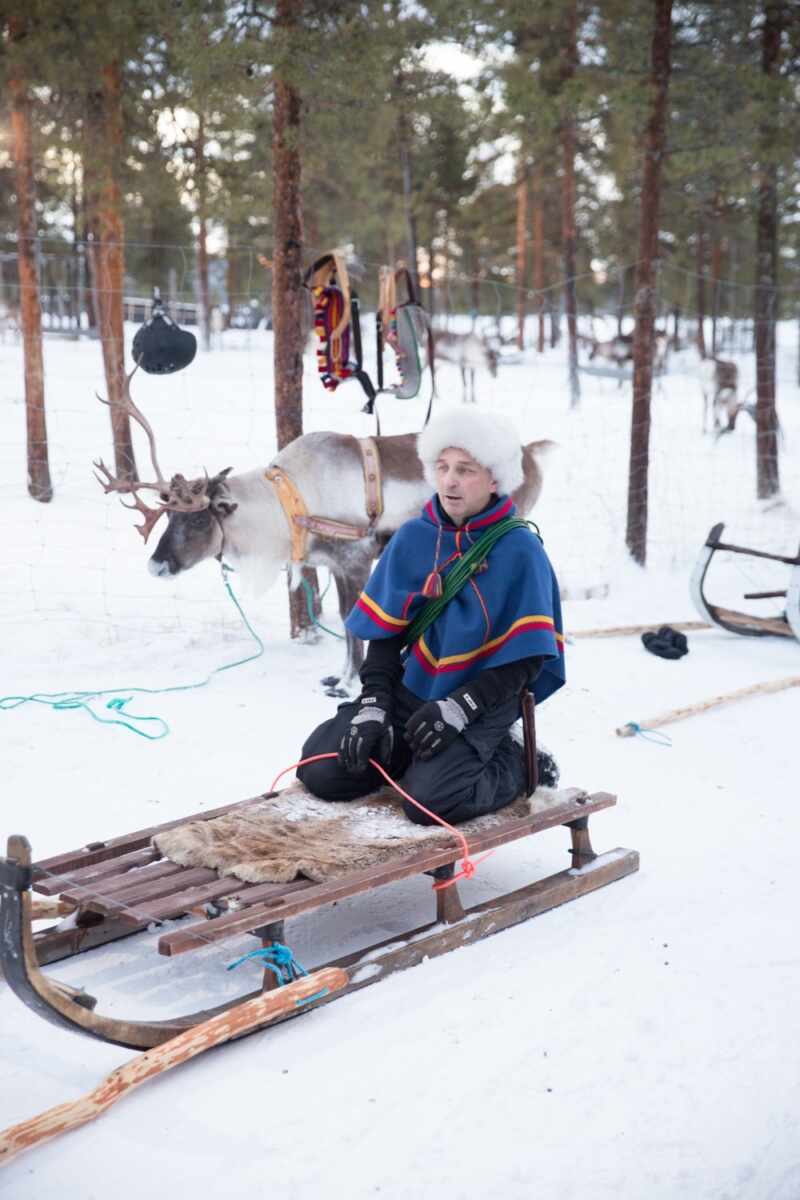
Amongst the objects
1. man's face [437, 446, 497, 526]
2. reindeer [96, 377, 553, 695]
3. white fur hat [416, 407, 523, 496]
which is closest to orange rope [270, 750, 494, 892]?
man's face [437, 446, 497, 526]

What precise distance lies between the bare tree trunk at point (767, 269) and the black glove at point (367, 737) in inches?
326

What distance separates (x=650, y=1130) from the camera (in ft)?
8.59

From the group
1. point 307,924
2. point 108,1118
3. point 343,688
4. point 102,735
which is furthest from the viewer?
point 343,688

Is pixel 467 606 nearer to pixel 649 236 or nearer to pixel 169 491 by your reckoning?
pixel 169 491

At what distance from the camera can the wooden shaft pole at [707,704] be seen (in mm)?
5590

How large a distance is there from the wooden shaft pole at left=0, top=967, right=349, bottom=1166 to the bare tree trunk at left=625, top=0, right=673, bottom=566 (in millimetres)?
6984

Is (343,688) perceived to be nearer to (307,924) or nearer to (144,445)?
(307,924)

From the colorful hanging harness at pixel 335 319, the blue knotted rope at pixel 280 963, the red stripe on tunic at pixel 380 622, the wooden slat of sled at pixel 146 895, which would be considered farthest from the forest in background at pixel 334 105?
the blue knotted rope at pixel 280 963

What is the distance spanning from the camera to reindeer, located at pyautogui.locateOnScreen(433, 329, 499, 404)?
704 inches

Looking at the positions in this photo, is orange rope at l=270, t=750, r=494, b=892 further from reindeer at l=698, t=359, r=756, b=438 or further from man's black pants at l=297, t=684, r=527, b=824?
reindeer at l=698, t=359, r=756, b=438

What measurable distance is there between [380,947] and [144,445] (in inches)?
425

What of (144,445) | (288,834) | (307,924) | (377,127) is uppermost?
(377,127)

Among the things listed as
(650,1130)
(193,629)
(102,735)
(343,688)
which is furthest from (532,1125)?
(193,629)

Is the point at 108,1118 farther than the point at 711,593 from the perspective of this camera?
No
